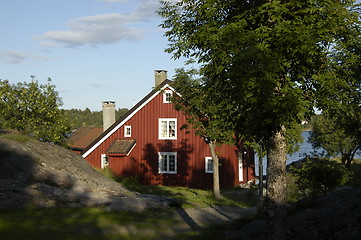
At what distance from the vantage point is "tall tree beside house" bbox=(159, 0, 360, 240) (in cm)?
976

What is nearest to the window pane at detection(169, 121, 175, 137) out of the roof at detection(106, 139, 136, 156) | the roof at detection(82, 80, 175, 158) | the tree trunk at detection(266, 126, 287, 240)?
the roof at detection(82, 80, 175, 158)

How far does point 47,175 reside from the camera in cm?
2064

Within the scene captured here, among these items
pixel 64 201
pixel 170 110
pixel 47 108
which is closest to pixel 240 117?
pixel 64 201

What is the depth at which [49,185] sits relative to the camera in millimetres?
19906

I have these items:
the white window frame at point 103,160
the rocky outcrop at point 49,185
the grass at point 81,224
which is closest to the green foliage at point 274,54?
the grass at point 81,224

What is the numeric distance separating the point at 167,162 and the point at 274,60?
2529cm

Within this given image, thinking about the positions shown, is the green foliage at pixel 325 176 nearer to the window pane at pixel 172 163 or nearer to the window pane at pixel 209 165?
the window pane at pixel 209 165

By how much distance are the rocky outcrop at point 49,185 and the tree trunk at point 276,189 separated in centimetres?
950

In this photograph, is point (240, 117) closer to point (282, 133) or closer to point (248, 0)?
point (282, 133)

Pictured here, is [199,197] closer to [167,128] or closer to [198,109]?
[198,109]

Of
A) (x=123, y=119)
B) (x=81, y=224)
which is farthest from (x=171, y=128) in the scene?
(x=81, y=224)

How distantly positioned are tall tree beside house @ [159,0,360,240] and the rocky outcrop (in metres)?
9.88

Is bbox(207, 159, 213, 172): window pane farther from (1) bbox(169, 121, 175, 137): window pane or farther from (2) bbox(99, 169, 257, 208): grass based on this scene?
(1) bbox(169, 121, 175, 137): window pane

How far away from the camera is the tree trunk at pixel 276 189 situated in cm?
1073
